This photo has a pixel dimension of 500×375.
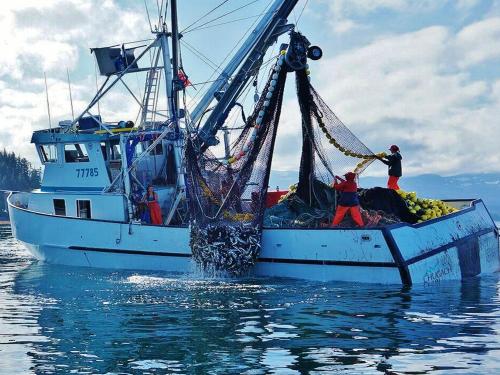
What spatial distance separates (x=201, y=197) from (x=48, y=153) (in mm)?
7789

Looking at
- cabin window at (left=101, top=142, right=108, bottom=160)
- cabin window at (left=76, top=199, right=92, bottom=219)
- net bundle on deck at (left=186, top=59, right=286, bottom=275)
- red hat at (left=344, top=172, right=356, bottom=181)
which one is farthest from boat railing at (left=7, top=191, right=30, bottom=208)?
red hat at (left=344, top=172, right=356, bottom=181)

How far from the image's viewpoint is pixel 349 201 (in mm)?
18250

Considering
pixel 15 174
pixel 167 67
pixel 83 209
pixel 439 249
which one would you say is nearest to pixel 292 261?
pixel 439 249

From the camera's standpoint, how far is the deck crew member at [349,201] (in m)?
18.2

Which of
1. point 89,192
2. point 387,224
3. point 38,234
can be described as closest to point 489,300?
point 387,224

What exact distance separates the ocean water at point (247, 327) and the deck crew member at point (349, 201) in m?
1.85

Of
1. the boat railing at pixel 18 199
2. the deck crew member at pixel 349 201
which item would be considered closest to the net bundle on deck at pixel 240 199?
the deck crew member at pixel 349 201

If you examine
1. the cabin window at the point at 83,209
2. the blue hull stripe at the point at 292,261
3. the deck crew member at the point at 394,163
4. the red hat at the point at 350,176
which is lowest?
the blue hull stripe at the point at 292,261

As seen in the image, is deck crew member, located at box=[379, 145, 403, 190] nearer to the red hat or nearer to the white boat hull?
the white boat hull

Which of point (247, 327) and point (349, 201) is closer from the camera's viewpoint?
point (247, 327)

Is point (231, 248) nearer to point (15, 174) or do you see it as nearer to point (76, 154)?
point (76, 154)

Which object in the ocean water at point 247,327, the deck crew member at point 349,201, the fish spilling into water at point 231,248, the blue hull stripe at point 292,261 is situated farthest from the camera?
the fish spilling into water at point 231,248

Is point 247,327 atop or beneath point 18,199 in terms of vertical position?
beneath

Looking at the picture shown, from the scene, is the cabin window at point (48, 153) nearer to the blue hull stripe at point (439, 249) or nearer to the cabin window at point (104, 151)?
the cabin window at point (104, 151)
